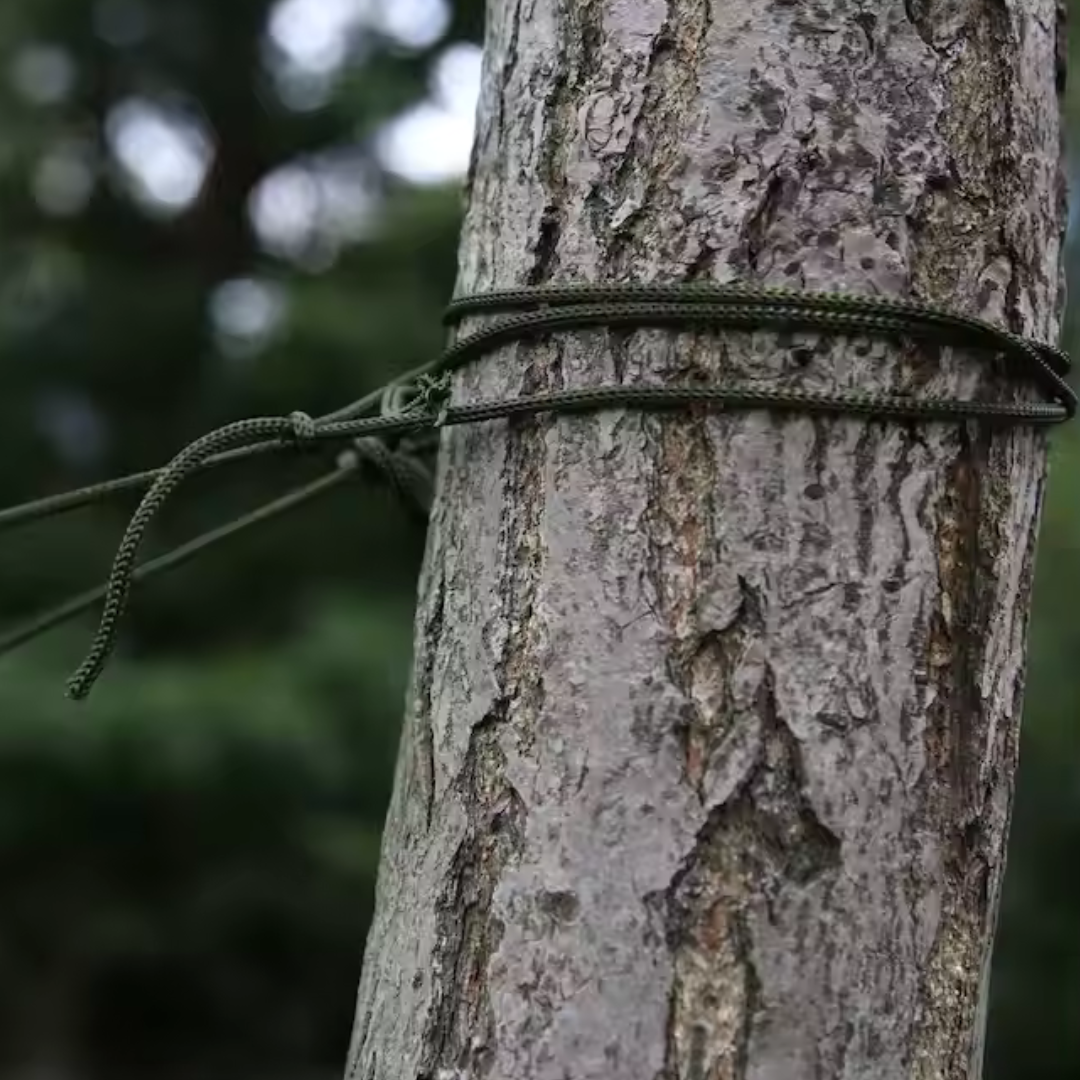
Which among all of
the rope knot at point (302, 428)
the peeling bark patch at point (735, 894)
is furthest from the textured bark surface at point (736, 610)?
the rope knot at point (302, 428)

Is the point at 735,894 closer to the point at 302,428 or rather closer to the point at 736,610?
the point at 736,610

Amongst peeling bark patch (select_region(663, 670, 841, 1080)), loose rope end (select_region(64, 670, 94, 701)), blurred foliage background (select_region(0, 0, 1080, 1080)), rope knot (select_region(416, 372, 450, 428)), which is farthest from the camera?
blurred foliage background (select_region(0, 0, 1080, 1080))

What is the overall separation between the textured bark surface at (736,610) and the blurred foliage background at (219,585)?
2.87 metres

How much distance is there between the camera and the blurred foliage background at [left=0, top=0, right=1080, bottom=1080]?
3668mm

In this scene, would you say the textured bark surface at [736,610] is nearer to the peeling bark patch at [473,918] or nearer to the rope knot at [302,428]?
the peeling bark patch at [473,918]

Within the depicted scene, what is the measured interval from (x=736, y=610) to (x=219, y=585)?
4023mm

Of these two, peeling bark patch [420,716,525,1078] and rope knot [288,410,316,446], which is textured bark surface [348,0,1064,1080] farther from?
rope knot [288,410,316,446]

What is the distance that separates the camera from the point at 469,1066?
67 centimetres

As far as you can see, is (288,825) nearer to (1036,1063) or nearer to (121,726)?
(121,726)

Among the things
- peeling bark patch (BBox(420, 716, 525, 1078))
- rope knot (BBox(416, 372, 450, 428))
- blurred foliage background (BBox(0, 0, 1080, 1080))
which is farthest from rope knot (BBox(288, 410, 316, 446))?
blurred foliage background (BBox(0, 0, 1080, 1080))

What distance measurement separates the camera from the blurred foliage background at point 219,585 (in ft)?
12.0

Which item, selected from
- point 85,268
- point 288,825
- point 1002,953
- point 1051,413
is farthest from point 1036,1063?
point 1051,413

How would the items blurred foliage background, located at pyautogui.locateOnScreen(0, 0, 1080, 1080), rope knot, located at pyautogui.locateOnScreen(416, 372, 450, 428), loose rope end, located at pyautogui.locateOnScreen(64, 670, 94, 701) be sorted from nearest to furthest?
rope knot, located at pyautogui.locateOnScreen(416, 372, 450, 428) < loose rope end, located at pyautogui.locateOnScreen(64, 670, 94, 701) < blurred foliage background, located at pyautogui.locateOnScreen(0, 0, 1080, 1080)

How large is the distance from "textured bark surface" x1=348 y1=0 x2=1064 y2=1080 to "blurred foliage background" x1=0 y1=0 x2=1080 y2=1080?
2874 mm
